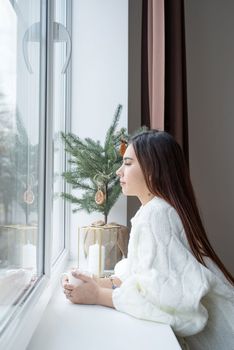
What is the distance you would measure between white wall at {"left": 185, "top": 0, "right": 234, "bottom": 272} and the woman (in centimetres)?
122

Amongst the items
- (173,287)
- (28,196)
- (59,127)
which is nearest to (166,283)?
(173,287)

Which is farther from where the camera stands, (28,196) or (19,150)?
(28,196)

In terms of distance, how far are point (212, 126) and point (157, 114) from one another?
89 centimetres

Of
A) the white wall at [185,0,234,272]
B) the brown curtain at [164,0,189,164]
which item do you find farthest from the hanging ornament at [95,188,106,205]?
the white wall at [185,0,234,272]

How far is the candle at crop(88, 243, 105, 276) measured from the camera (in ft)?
4.27

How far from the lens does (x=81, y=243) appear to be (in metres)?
1.44

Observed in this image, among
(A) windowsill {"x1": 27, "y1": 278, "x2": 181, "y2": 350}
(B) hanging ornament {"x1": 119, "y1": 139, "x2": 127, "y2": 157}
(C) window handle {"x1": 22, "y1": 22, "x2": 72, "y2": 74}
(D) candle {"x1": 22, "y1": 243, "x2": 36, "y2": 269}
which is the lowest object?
(A) windowsill {"x1": 27, "y1": 278, "x2": 181, "y2": 350}

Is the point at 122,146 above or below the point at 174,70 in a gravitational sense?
below

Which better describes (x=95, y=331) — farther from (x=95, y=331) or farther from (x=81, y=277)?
(x=81, y=277)

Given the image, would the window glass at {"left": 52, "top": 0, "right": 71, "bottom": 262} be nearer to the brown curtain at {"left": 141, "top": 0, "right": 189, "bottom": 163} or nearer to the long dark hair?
the brown curtain at {"left": 141, "top": 0, "right": 189, "bottom": 163}

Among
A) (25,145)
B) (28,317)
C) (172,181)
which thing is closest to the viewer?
(28,317)

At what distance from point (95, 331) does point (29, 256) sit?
0.27m

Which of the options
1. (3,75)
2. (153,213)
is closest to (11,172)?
(3,75)

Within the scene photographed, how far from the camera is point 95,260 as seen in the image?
4.31 feet
